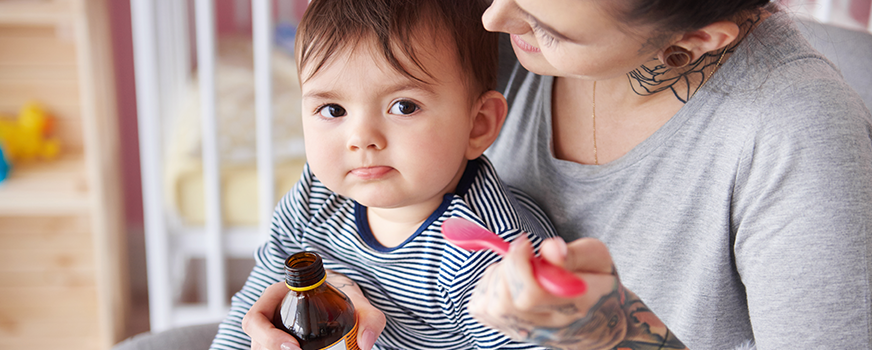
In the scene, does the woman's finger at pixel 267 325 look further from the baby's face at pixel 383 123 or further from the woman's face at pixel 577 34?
the woman's face at pixel 577 34

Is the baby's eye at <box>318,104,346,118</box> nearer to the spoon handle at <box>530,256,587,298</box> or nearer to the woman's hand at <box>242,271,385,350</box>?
the woman's hand at <box>242,271,385,350</box>

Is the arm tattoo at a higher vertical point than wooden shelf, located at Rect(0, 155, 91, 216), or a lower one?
higher

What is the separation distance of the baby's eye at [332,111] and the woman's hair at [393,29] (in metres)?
0.04

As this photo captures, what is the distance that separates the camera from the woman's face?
2.12ft

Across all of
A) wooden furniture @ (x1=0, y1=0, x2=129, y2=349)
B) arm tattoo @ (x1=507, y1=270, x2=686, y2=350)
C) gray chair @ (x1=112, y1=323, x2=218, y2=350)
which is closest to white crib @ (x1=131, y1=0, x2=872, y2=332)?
wooden furniture @ (x1=0, y1=0, x2=129, y2=349)

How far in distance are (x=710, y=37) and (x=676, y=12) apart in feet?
0.28

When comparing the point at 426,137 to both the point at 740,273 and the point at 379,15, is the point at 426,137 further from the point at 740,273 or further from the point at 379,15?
the point at 740,273

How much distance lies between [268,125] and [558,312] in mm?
1157

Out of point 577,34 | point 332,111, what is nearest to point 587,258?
point 577,34

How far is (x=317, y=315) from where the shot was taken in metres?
0.65

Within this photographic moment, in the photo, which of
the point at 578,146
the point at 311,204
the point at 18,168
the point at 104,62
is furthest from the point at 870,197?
the point at 18,168

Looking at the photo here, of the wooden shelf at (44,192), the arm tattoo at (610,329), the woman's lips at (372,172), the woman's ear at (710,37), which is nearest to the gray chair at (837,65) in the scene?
the woman's ear at (710,37)

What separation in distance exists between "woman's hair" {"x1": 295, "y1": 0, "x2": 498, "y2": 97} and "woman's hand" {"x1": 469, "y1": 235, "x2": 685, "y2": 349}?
0.29 metres

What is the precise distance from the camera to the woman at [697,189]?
0.59 metres
